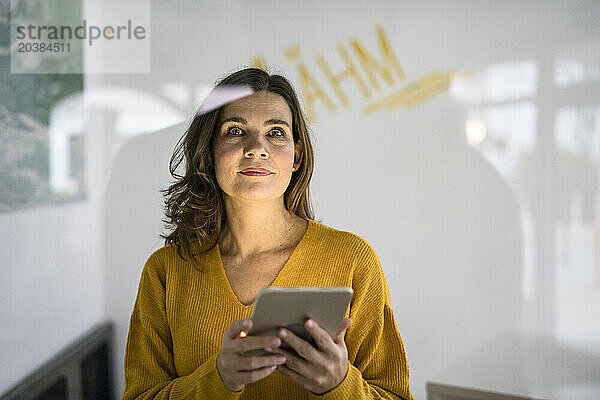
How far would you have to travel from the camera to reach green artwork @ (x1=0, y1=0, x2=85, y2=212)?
5.81 feet

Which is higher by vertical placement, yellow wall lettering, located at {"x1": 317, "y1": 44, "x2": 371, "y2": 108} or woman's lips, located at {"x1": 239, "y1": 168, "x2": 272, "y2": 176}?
yellow wall lettering, located at {"x1": 317, "y1": 44, "x2": 371, "y2": 108}

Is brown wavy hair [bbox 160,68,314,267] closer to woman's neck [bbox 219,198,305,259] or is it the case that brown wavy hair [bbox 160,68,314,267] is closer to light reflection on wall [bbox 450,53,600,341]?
woman's neck [bbox 219,198,305,259]

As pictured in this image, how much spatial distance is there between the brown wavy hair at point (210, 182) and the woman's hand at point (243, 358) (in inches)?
13.0

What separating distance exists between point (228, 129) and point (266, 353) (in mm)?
511

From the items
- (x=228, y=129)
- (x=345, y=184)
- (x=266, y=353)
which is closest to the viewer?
(x=266, y=353)

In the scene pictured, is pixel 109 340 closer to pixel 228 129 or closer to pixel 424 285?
pixel 228 129

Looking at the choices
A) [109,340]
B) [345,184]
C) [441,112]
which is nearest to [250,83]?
[345,184]

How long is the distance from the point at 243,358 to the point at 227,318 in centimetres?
23

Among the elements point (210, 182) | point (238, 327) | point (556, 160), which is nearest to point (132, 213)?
point (210, 182)

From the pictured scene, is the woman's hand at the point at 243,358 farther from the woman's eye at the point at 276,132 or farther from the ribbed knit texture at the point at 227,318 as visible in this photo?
the woman's eye at the point at 276,132

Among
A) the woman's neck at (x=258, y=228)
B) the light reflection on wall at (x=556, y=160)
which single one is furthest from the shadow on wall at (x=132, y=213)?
the light reflection on wall at (x=556, y=160)

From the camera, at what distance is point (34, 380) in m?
1.80

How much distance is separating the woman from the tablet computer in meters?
0.23

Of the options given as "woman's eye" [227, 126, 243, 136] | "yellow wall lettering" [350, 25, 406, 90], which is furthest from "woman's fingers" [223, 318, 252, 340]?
"yellow wall lettering" [350, 25, 406, 90]
